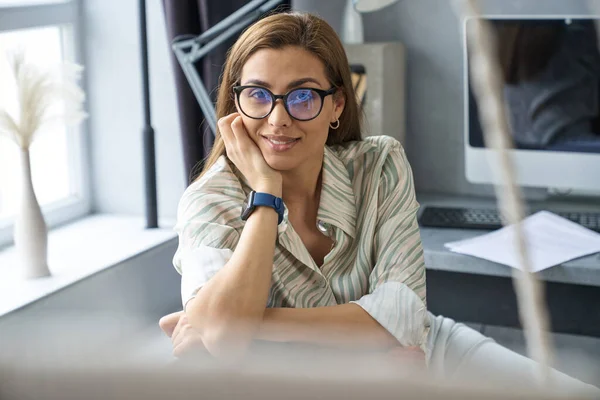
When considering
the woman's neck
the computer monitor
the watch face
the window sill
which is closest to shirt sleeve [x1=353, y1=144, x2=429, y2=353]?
the woman's neck

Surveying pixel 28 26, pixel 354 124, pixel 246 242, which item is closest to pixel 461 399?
pixel 246 242

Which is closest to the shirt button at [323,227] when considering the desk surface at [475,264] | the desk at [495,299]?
the desk surface at [475,264]

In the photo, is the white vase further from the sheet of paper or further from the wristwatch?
the sheet of paper

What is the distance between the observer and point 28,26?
6.95ft

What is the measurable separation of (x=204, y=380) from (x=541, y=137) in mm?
1927

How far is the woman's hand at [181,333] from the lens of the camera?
1.17 metres

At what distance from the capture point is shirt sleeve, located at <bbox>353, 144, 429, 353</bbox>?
4.21ft

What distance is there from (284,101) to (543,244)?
85cm

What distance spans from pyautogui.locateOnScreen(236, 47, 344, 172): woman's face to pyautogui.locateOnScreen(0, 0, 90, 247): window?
896mm

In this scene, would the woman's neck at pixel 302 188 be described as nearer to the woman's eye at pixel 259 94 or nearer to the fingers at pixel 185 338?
the woman's eye at pixel 259 94

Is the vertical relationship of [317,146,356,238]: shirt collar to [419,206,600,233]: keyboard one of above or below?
above

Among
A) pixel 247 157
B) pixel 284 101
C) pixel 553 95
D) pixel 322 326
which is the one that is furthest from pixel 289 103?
pixel 553 95

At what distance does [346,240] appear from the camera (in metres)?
1.41

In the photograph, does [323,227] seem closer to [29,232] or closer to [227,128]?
[227,128]
